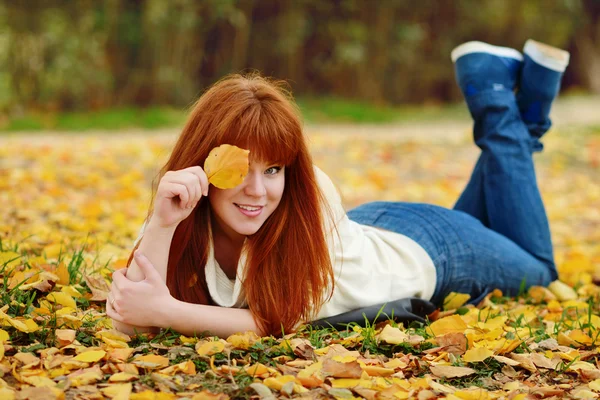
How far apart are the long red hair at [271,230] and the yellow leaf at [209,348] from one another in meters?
0.20

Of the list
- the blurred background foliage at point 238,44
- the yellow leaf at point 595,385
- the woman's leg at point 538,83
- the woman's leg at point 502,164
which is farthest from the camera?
the blurred background foliage at point 238,44

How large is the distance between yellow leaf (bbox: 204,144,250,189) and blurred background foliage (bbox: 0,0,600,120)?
23.7 feet

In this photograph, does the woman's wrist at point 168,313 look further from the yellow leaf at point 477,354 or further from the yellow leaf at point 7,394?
the yellow leaf at point 477,354

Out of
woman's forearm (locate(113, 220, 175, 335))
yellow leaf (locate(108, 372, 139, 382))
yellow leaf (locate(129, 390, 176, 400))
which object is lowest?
yellow leaf (locate(108, 372, 139, 382))

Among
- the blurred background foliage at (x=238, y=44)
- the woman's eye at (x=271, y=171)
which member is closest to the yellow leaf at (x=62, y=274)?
the woman's eye at (x=271, y=171)

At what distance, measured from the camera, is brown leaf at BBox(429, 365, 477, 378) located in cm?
191


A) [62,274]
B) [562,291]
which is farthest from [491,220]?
[62,274]

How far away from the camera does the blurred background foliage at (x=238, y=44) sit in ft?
31.7

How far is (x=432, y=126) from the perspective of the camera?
1032 centimetres

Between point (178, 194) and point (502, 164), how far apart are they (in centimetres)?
167

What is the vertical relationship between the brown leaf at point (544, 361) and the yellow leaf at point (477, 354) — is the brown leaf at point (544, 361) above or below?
below

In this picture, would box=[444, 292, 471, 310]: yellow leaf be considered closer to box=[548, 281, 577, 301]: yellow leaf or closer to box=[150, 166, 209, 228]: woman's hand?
box=[548, 281, 577, 301]: yellow leaf

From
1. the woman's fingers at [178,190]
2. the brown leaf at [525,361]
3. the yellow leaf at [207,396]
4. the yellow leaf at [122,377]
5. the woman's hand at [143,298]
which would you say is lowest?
the yellow leaf at [122,377]

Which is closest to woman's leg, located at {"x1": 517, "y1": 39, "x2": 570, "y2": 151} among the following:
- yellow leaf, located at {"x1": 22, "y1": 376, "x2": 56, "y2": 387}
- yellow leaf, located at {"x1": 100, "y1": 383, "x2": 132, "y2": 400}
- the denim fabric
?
the denim fabric
